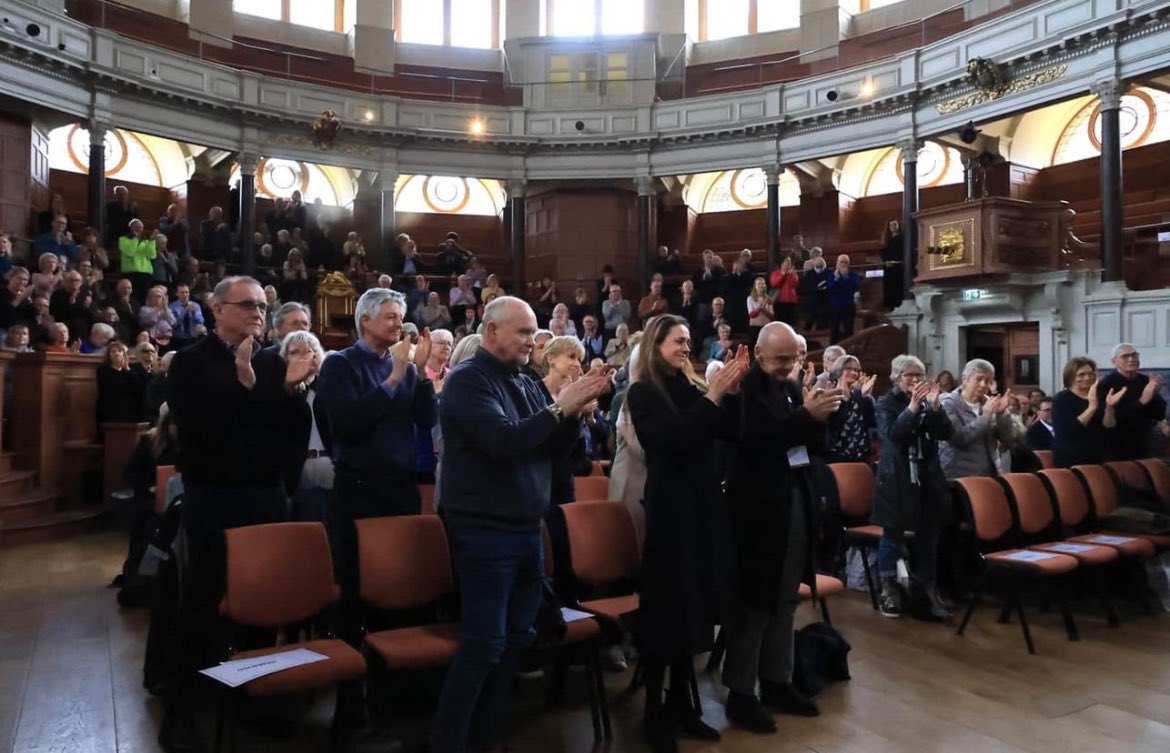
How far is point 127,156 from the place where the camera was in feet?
52.4

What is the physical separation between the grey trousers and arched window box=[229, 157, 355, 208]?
15.2 meters

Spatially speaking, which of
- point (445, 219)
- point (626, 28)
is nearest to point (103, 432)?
point (445, 219)

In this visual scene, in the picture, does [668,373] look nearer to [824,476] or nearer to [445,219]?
[824,476]

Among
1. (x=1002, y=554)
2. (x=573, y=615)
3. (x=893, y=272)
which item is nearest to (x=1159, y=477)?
(x=1002, y=554)

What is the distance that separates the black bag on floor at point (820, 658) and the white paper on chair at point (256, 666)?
1955 millimetres

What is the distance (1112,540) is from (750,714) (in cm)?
296

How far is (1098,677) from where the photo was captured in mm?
3883

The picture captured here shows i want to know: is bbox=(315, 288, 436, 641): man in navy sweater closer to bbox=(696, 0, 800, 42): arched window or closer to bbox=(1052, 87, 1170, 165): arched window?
bbox=(1052, 87, 1170, 165): arched window

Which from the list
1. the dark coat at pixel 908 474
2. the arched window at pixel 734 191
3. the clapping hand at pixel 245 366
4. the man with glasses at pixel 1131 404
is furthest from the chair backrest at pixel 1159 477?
the arched window at pixel 734 191

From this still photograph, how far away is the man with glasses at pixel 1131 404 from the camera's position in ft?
18.0

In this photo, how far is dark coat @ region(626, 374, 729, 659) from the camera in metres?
3.00

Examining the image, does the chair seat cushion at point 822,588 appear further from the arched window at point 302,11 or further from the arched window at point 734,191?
the arched window at point 302,11

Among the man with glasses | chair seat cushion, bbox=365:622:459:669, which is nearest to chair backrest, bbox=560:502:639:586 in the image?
chair seat cushion, bbox=365:622:459:669

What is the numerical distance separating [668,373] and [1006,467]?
4.03 meters
